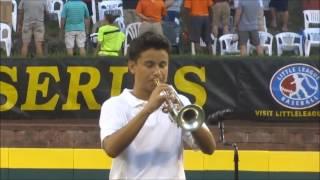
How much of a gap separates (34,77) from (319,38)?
21.1 feet

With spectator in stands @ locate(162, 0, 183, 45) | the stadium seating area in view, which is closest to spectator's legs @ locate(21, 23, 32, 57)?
the stadium seating area

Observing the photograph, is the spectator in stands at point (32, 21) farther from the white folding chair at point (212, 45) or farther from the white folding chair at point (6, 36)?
the white folding chair at point (212, 45)

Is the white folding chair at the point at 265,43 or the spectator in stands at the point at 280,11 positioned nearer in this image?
the white folding chair at the point at 265,43

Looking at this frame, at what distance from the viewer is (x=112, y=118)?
3.95 metres

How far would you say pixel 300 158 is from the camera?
488 inches

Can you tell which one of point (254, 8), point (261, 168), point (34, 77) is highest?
point (254, 8)

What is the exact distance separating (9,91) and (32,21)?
288cm

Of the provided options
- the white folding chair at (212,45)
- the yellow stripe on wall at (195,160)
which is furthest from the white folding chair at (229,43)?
the yellow stripe on wall at (195,160)

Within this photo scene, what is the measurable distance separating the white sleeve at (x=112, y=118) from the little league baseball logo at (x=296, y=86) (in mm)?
9093

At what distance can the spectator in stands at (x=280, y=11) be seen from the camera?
57.4ft

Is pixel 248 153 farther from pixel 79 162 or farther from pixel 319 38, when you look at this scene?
pixel 319 38

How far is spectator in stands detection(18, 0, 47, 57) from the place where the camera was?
15.2 m

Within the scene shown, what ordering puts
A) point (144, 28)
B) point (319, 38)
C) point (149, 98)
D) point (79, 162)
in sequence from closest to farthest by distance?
point (149, 98)
point (79, 162)
point (144, 28)
point (319, 38)

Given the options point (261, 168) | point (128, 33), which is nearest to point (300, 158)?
point (261, 168)
